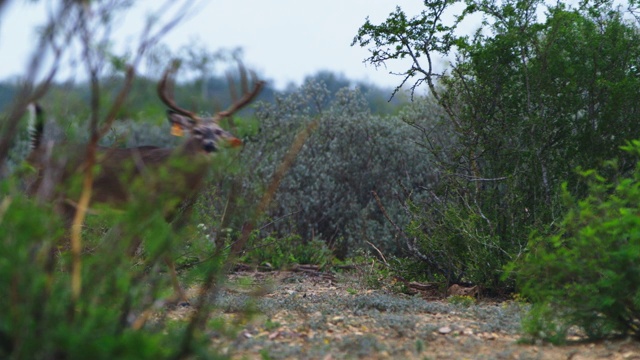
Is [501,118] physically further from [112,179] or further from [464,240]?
[112,179]

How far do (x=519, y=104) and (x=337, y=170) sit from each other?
4420 millimetres

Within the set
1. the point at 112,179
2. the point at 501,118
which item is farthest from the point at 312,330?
the point at 501,118

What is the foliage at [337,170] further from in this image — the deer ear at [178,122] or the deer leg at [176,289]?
the deer leg at [176,289]

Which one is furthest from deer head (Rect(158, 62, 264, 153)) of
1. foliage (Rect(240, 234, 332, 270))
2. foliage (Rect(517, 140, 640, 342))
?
foliage (Rect(240, 234, 332, 270))

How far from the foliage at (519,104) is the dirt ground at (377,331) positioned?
1.04 m

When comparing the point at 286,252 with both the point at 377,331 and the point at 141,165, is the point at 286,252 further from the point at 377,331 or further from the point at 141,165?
the point at 141,165

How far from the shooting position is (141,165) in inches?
119

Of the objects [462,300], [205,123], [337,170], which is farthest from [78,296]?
[337,170]

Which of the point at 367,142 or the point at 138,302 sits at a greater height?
the point at 367,142

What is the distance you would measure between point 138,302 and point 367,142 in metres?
9.15

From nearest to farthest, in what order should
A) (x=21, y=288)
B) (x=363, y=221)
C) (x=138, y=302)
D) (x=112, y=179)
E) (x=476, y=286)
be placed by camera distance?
(x=21, y=288), (x=138, y=302), (x=112, y=179), (x=476, y=286), (x=363, y=221)

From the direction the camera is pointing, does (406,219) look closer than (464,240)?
No

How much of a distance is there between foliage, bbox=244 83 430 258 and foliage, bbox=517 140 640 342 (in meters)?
6.08

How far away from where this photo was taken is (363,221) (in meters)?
10.9
